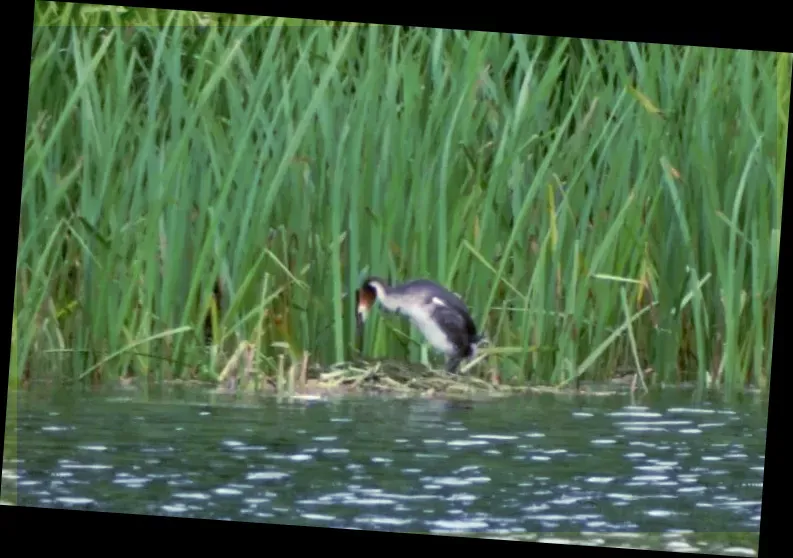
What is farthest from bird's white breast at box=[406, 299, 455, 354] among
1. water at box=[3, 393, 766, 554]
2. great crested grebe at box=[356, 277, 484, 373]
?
water at box=[3, 393, 766, 554]

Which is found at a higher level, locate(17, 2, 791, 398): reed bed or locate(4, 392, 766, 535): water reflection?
locate(17, 2, 791, 398): reed bed

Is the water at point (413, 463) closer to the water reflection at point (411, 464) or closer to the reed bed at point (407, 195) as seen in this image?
the water reflection at point (411, 464)

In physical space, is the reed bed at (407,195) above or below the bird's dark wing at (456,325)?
above

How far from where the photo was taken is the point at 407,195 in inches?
256

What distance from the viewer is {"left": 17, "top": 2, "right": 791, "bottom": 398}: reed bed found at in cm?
645

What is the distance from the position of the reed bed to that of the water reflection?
18 cm

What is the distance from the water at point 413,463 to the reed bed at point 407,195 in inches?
6.7

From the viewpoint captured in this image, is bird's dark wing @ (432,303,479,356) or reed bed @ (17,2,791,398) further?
reed bed @ (17,2,791,398)

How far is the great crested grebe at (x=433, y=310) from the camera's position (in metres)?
6.34

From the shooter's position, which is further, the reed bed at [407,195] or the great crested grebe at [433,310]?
the reed bed at [407,195]

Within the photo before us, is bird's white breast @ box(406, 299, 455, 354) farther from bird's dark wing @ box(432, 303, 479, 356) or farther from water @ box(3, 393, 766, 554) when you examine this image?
water @ box(3, 393, 766, 554)

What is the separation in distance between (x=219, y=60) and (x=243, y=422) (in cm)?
134

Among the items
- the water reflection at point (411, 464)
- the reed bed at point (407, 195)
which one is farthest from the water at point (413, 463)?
the reed bed at point (407, 195)

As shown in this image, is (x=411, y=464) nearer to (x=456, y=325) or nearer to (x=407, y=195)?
(x=456, y=325)
